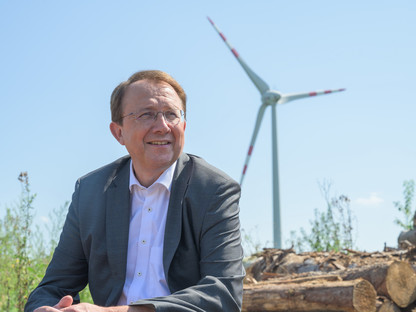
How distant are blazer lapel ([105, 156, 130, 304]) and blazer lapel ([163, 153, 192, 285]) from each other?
0.25 m

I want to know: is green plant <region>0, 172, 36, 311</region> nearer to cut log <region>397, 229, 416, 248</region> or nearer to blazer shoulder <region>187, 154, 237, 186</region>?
blazer shoulder <region>187, 154, 237, 186</region>

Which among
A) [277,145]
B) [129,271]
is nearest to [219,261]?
[129,271]

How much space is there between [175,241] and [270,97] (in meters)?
17.1

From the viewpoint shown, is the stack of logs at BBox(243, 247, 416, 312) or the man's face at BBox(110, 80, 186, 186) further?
the stack of logs at BBox(243, 247, 416, 312)

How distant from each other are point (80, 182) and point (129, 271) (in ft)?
2.23

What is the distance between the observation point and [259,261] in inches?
316

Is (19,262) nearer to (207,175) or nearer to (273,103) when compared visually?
(207,175)

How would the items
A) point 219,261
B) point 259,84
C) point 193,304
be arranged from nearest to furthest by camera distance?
point 193,304 → point 219,261 → point 259,84

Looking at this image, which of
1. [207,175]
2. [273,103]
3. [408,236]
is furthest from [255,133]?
[207,175]

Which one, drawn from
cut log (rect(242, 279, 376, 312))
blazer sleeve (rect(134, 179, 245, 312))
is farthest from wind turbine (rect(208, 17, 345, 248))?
blazer sleeve (rect(134, 179, 245, 312))

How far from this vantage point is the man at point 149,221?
2855mm

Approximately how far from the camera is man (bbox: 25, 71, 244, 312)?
2855 mm

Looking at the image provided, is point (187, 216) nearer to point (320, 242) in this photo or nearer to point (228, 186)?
point (228, 186)

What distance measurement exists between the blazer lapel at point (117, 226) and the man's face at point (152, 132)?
0.14 meters
